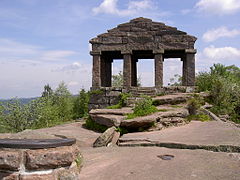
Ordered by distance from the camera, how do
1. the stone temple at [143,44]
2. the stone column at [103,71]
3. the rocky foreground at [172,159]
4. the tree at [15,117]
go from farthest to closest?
the tree at [15,117] → the stone column at [103,71] → the stone temple at [143,44] → the rocky foreground at [172,159]

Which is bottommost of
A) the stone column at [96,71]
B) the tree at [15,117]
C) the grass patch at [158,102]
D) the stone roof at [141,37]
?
the tree at [15,117]

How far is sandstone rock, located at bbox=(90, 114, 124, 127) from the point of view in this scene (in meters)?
8.41

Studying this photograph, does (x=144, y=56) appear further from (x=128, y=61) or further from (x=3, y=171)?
(x=3, y=171)

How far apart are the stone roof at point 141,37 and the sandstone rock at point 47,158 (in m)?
11.3

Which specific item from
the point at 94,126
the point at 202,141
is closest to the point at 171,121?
the point at 202,141

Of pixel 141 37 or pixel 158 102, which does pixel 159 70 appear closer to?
pixel 141 37

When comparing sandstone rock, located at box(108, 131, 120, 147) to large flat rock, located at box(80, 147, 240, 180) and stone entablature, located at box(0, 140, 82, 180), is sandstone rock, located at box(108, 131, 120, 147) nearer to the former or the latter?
large flat rock, located at box(80, 147, 240, 180)

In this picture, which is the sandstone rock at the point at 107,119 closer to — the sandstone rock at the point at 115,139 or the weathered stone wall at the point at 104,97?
the sandstone rock at the point at 115,139

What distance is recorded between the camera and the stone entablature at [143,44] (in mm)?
14219

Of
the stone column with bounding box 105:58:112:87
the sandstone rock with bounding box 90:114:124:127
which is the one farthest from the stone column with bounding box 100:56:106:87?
the sandstone rock with bounding box 90:114:124:127

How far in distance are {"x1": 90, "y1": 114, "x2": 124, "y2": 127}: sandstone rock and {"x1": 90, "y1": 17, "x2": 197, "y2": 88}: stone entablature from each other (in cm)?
494

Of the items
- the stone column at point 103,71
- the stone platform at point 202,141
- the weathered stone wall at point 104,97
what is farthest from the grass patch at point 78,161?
the stone column at point 103,71

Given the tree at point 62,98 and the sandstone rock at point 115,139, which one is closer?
the sandstone rock at point 115,139

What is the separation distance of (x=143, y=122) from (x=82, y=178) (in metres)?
3.91
